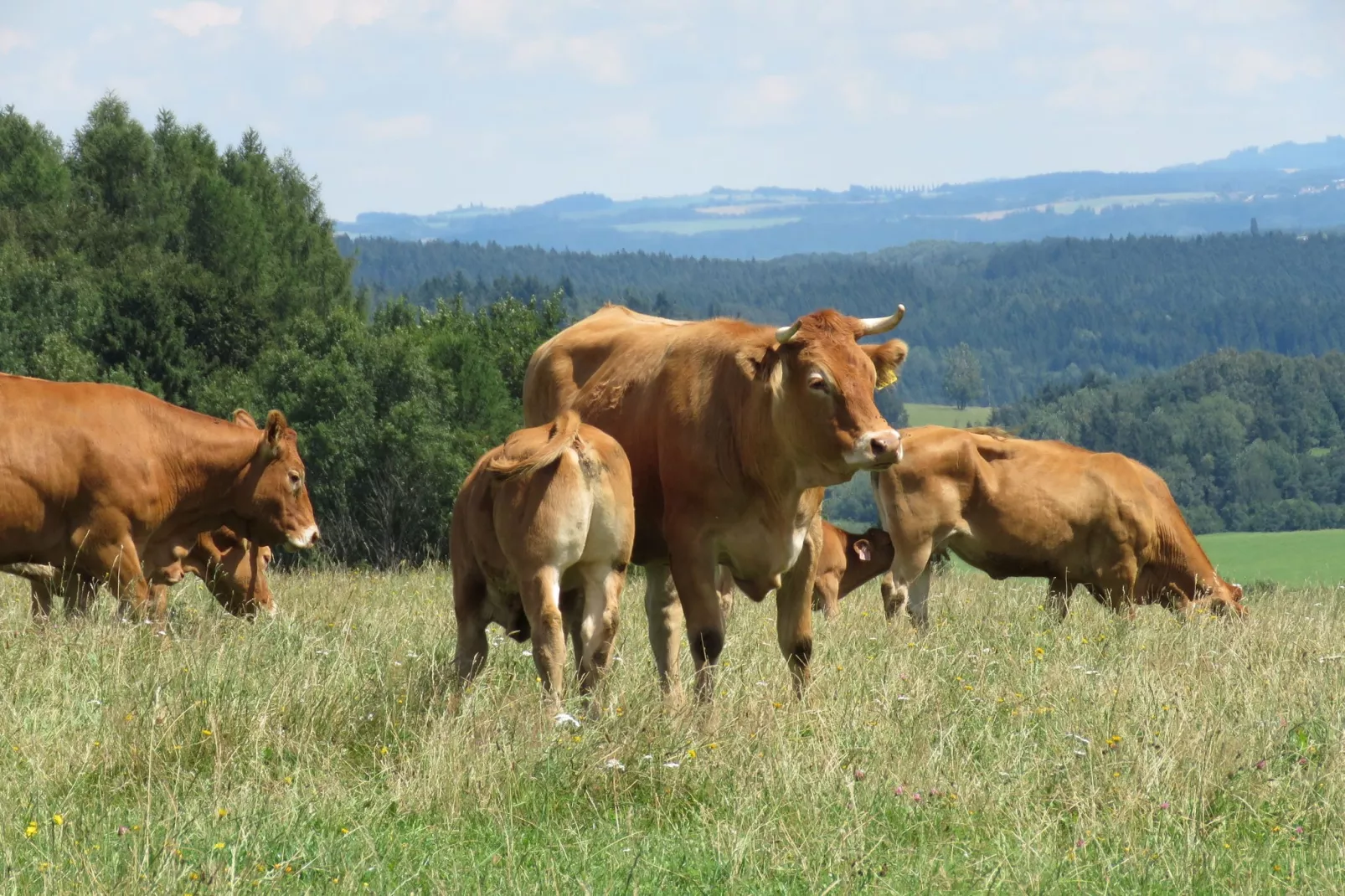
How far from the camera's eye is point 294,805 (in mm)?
5492

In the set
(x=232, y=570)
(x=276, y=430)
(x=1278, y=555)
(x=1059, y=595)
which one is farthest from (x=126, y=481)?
(x=1278, y=555)

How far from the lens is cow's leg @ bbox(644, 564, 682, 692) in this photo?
308 inches

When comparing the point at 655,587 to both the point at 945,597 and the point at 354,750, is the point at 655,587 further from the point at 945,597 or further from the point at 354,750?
the point at 945,597

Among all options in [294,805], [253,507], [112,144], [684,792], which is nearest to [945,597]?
[253,507]

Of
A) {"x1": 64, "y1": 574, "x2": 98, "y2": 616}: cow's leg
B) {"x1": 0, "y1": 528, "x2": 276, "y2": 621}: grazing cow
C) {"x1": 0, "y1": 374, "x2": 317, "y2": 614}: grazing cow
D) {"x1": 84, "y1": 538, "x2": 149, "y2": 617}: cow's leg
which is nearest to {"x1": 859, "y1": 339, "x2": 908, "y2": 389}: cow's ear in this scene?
{"x1": 0, "y1": 374, "x2": 317, "y2": 614}: grazing cow

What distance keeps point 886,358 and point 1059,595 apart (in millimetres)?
6303

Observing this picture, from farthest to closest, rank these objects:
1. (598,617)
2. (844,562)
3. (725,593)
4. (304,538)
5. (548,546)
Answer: (844,562)
(725,593)
(304,538)
(598,617)
(548,546)

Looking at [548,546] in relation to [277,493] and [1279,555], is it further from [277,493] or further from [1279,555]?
[1279,555]

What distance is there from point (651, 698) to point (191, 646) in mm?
2531

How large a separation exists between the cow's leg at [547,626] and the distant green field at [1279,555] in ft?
109

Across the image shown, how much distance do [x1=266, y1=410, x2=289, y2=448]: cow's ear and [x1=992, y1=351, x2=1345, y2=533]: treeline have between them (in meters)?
108

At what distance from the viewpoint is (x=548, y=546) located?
661 cm

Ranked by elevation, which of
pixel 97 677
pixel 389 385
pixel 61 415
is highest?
pixel 61 415

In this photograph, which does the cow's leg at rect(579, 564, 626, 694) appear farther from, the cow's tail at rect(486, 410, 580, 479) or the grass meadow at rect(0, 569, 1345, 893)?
the cow's tail at rect(486, 410, 580, 479)
